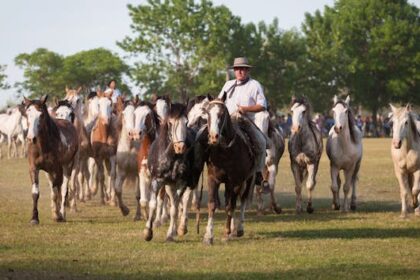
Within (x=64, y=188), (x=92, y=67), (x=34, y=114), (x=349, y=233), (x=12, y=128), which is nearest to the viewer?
(x=349, y=233)

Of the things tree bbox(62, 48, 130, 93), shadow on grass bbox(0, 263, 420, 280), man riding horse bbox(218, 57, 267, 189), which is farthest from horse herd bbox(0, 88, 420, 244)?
tree bbox(62, 48, 130, 93)

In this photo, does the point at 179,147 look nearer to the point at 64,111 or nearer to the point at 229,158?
the point at 229,158

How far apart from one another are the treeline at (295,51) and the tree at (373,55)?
10 centimetres

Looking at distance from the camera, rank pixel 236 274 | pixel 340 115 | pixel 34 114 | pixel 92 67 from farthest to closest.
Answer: pixel 92 67 < pixel 340 115 < pixel 34 114 < pixel 236 274

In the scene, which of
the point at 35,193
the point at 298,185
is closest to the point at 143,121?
the point at 35,193

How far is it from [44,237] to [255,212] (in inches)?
259

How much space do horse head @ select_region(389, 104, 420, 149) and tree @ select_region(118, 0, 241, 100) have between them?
2453 inches

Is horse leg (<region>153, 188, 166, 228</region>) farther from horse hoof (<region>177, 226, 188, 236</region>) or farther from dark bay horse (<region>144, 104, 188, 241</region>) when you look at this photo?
horse hoof (<region>177, 226, 188, 236</region>)

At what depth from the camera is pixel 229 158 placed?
13820 millimetres

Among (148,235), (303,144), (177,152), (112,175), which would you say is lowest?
(148,235)

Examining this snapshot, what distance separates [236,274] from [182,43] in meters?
72.7

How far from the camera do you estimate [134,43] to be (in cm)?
8400

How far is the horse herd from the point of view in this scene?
13.7 metres

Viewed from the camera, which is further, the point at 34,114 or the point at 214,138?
the point at 34,114
